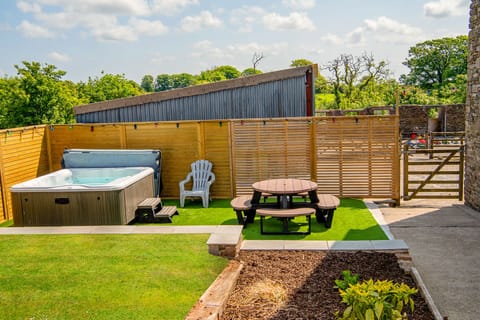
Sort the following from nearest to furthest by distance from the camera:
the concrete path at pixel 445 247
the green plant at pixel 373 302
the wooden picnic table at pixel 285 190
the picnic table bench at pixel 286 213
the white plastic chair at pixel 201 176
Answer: the green plant at pixel 373 302 < the concrete path at pixel 445 247 < the picnic table bench at pixel 286 213 < the wooden picnic table at pixel 285 190 < the white plastic chair at pixel 201 176

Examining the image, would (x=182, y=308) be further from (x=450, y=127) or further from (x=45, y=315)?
(x=450, y=127)

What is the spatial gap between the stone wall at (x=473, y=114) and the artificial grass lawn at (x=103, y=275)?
6.28m

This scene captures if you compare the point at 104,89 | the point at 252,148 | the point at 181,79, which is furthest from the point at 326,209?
the point at 181,79

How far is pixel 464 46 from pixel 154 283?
56.6m

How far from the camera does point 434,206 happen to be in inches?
391

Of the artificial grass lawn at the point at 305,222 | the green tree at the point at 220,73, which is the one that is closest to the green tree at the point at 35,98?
the artificial grass lawn at the point at 305,222

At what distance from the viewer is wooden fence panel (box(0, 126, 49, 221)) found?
9.06 meters

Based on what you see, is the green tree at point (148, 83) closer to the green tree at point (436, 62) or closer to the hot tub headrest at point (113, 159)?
the green tree at point (436, 62)

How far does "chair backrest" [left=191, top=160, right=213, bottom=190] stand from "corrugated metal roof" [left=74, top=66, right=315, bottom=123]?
2003 mm

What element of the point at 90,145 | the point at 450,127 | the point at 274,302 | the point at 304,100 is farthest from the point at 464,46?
the point at 274,302

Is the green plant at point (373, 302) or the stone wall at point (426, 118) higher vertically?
the stone wall at point (426, 118)

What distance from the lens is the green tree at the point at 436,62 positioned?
51.7m

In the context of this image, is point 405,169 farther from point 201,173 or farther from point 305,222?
point 201,173

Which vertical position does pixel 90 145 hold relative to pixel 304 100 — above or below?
below
